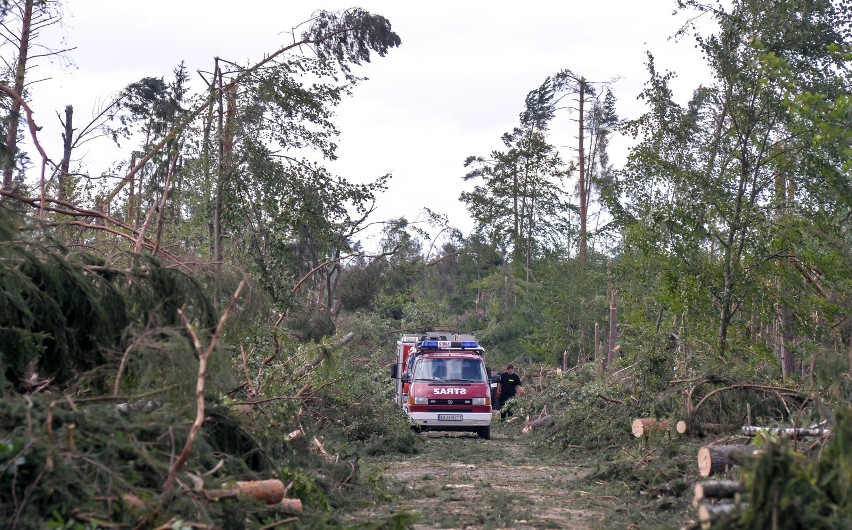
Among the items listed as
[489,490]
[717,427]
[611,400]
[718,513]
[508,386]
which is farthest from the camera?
[508,386]

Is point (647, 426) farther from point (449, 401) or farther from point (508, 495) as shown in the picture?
point (449, 401)

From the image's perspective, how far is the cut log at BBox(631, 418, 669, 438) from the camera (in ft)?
45.3

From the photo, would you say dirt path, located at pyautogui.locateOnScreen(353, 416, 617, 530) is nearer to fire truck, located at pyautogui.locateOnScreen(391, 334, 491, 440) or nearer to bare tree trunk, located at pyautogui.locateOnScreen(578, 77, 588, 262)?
fire truck, located at pyautogui.locateOnScreen(391, 334, 491, 440)

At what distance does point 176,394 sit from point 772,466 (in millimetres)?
4293

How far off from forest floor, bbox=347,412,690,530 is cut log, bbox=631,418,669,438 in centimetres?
100

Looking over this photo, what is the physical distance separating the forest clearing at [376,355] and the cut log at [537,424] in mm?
77

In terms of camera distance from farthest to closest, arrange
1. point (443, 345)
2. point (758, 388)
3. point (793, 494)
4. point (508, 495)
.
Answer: point (443, 345)
point (758, 388)
point (508, 495)
point (793, 494)


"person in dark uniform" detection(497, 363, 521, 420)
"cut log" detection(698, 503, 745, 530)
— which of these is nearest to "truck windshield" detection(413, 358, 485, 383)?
"person in dark uniform" detection(497, 363, 521, 420)

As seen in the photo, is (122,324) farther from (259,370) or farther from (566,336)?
(566,336)

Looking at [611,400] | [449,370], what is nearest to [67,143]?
[449,370]

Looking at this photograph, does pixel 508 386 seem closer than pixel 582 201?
Yes

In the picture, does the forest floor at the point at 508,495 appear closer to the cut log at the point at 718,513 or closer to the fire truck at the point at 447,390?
the cut log at the point at 718,513

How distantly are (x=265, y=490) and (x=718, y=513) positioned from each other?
3356mm

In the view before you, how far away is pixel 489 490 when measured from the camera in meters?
11.8
